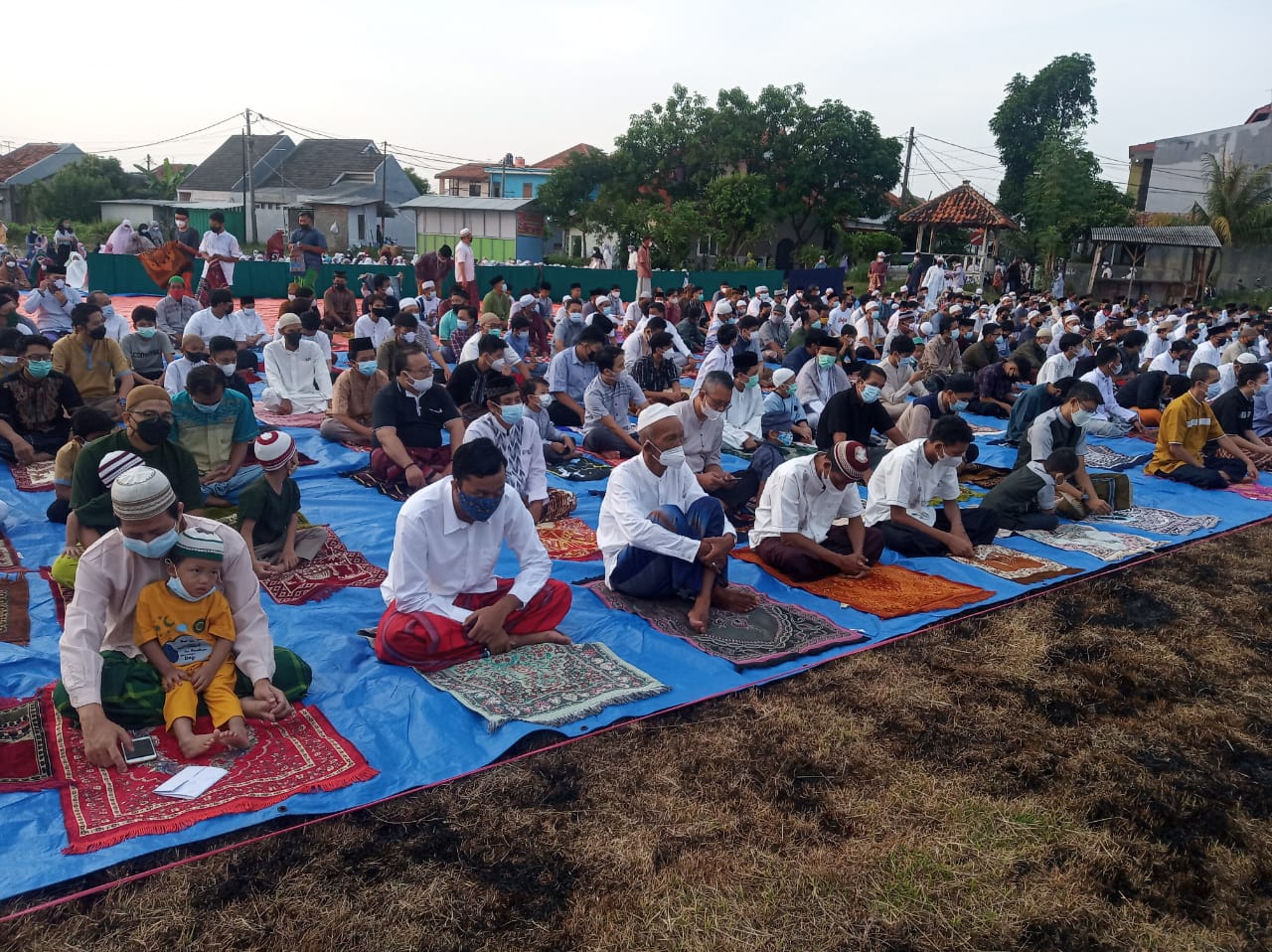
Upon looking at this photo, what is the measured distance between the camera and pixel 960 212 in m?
27.8

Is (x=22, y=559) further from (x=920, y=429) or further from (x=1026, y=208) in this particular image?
(x=1026, y=208)

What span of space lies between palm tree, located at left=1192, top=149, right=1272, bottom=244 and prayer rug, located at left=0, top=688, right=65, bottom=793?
29.0m

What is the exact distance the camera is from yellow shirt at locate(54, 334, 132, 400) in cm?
724

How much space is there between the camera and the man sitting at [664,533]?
4594mm

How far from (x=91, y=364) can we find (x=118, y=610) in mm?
4919

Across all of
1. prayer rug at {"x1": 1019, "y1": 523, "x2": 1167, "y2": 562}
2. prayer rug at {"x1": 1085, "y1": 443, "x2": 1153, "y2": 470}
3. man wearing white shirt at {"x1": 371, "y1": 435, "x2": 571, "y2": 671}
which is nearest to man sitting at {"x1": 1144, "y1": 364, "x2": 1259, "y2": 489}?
prayer rug at {"x1": 1085, "y1": 443, "x2": 1153, "y2": 470}

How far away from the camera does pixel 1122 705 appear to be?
161 inches

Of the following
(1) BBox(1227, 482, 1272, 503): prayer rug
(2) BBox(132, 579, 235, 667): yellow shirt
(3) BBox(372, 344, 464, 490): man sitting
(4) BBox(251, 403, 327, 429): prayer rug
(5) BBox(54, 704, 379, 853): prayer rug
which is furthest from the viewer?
(4) BBox(251, 403, 327, 429): prayer rug

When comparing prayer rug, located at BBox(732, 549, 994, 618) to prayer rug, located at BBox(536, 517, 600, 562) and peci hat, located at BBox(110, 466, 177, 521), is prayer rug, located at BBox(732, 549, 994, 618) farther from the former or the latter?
peci hat, located at BBox(110, 466, 177, 521)

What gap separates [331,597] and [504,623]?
1.16 meters

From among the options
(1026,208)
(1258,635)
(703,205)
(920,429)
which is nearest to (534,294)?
(920,429)

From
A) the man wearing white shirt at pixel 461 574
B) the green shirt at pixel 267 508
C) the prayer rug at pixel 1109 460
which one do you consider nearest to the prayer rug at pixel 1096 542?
the prayer rug at pixel 1109 460

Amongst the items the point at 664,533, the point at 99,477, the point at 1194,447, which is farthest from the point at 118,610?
the point at 1194,447

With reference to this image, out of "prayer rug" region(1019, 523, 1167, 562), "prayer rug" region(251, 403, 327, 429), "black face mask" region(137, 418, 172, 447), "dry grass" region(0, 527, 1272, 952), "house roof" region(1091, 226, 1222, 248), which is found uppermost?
"house roof" region(1091, 226, 1222, 248)
